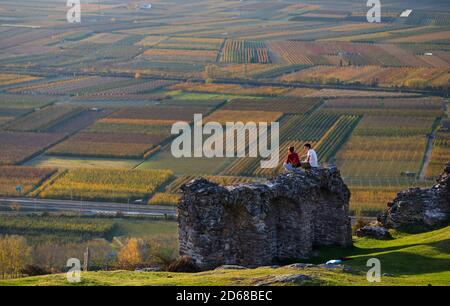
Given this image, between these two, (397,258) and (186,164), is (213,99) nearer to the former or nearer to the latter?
(186,164)

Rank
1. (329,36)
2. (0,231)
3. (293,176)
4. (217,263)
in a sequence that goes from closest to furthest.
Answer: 1. (217,263)
2. (293,176)
3. (0,231)
4. (329,36)

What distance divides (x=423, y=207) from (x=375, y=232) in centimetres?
241

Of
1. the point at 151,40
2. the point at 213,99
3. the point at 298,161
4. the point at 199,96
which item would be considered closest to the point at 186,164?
the point at 213,99

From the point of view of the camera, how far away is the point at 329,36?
176125 millimetres

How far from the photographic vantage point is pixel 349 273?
25.3 metres

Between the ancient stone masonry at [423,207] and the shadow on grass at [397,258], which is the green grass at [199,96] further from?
the shadow on grass at [397,258]

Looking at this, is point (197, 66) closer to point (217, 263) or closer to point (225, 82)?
point (225, 82)

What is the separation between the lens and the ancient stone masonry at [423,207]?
37.9 m

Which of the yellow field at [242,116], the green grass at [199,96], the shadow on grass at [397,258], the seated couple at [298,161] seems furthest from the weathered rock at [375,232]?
the green grass at [199,96]

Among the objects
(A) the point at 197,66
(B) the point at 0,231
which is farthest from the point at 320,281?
(A) the point at 197,66

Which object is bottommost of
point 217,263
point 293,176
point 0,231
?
point 0,231

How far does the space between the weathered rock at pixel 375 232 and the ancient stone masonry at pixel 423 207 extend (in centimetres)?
123
